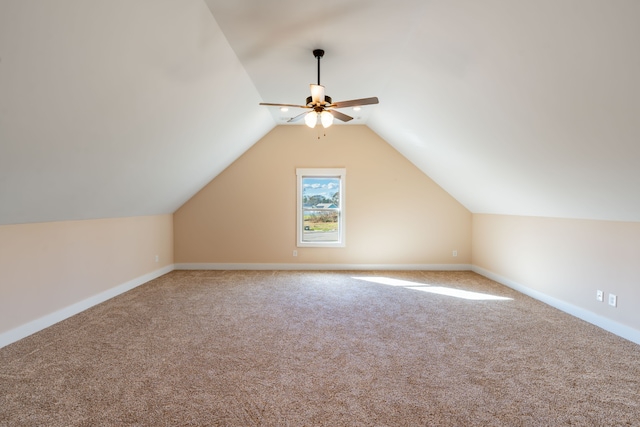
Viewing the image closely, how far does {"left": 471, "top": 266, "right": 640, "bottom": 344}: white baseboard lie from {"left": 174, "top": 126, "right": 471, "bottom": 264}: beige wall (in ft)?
5.36

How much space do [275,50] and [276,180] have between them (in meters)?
3.16

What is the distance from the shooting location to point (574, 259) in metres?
3.75

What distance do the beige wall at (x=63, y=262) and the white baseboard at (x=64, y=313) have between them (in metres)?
0.05

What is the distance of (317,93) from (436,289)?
3519 millimetres

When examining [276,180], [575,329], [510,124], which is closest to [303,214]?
[276,180]

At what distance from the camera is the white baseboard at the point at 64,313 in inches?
115

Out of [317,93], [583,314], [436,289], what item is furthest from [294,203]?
[583,314]

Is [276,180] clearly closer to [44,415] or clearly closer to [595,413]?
[44,415]

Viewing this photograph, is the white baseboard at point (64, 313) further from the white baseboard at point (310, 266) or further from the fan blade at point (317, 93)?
the fan blade at point (317, 93)

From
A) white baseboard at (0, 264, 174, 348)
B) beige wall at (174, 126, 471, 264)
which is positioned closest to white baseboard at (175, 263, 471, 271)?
beige wall at (174, 126, 471, 264)

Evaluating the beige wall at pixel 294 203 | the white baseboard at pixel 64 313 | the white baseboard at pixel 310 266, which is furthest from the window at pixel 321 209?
the white baseboard at pixel 64 313

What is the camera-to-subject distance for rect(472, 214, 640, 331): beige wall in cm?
311

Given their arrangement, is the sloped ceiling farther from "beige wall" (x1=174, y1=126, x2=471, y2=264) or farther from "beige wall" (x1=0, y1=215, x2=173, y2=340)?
"beige wall" (x1=174, y1=126, x2=471, y2=264)

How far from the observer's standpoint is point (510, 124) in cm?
307
